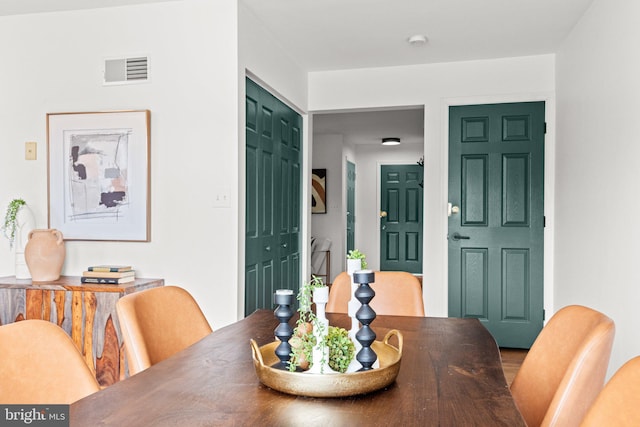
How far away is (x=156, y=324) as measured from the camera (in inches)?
63.0

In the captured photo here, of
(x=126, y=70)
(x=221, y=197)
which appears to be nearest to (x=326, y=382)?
(x=221, y=197)

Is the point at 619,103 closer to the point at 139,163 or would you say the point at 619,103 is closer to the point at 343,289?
the point at 343,289

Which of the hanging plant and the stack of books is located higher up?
the hanging plant

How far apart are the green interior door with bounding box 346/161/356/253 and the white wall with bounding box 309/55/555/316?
405 cm

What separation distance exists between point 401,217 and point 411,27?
6032 mm

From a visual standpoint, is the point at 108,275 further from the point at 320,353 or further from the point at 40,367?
the point at 320,353

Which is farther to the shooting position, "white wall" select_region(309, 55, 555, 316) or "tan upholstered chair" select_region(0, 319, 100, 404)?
"white wall" select_region(309, 55, 555, 316)

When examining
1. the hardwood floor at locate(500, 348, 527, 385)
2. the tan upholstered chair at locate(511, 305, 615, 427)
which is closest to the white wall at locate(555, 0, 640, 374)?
the hardwood floor at locate(500, 348, 527, 385)

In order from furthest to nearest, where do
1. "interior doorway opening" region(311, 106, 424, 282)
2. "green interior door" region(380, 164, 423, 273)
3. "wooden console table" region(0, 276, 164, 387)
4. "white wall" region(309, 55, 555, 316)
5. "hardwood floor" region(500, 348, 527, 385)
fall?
"green interior door" region(380, 164, 423, 273) → "interior doorway opening" region(311, 106, 424, 282) → "white wall" region(309, 55, 555, 316) → "hardwood floor" region(500, 348, 527, 385) → "wooden console table" region(0, 276, 164, 387)

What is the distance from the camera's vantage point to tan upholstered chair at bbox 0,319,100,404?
3.55ft

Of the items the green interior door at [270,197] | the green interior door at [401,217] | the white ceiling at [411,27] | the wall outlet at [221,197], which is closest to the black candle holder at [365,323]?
the wall outlet at [221,197]

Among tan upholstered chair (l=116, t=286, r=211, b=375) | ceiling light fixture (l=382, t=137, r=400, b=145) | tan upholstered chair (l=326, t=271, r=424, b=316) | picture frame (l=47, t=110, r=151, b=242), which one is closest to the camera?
Answer: tan upholstered chair (l=116, t=286, r=211, b=375)

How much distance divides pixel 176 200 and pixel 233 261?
54cm

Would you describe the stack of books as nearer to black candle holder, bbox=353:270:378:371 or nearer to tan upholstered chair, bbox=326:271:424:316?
tan upholstered chair, bbox=326:271:424:316
